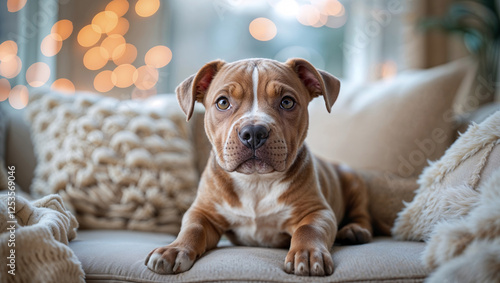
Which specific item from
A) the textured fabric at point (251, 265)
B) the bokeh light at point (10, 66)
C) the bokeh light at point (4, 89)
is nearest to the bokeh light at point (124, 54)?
the bokeh light at point (10, 66)

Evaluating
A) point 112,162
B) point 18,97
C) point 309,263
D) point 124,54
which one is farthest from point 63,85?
point 309,263

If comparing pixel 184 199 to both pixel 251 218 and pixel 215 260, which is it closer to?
pixel 251 218

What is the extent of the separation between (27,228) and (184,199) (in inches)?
51.4

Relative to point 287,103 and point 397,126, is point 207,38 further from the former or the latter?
point 287,103

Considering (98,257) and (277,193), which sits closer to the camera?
(98,257)

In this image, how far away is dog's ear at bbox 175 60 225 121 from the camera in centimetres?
207

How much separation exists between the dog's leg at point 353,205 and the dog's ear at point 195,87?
3.45 feet

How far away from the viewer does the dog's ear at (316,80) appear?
81.5 inches

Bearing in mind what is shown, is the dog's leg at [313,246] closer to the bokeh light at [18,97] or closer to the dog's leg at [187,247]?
the dog's leg at [187,247]

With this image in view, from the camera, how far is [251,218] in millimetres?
2043

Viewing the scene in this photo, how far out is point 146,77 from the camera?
4.41 meters

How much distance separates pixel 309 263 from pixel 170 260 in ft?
1.78

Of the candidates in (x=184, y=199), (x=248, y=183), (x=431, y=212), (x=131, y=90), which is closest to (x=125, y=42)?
(x=131, y=90)

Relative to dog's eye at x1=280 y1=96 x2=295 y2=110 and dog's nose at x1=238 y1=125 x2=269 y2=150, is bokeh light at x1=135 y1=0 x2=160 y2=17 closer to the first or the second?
dog's eye at x1=280 y1=96 x2=295 y2=110
